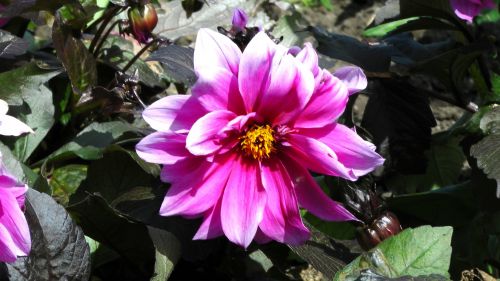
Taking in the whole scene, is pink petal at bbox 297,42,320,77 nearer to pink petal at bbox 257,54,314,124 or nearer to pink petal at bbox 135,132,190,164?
pink petal at bbox 257,54,314,124

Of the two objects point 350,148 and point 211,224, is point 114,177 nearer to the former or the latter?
point 211,224

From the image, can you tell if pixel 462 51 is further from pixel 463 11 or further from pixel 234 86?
pixel 234 86

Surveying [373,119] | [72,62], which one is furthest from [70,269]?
[373,119]

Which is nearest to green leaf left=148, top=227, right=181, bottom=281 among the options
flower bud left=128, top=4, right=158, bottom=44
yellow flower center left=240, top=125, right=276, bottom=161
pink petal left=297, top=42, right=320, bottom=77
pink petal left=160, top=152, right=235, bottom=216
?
pink petal left=160, top=152, right=235, bottom=216

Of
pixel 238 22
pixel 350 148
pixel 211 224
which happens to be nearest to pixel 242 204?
pixel 211 224

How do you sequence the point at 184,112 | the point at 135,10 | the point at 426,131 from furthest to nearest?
the point at 426,131 < the point at 135,10 < the point at 184,112

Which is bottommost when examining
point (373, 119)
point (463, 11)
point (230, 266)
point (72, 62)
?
point (230, 266)
